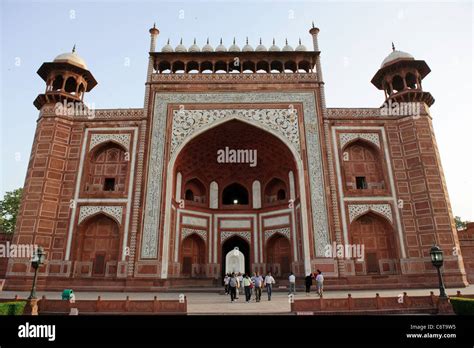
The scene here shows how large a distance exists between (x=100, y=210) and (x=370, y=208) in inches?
542

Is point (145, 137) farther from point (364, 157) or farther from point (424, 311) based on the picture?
point (424, 311)

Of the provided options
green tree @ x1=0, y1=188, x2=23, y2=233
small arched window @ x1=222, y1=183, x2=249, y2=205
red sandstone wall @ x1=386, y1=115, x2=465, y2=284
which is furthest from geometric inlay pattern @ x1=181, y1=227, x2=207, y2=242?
green tree @ x1=0, y1=188, x2=23, y2=233

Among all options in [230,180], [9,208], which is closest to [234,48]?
[230,180]

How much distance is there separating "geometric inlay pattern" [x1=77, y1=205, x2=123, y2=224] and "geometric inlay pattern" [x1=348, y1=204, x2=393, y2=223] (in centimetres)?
1173

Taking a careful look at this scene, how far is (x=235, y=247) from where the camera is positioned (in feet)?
63.3

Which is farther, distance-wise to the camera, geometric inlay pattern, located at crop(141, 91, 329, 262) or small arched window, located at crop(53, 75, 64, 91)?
small arched window, located at crop(53, 75, 64, 91)

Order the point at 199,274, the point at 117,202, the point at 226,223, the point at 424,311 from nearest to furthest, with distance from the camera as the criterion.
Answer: the point at 424,311 → the point at 117,202 → the point at 199,274 → the point at 226,223

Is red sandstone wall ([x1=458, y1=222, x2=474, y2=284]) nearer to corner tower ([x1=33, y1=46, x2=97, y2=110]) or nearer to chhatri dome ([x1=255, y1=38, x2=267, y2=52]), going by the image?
chhatri dome ([x1=255, y1=38, x2=267, y2=52])

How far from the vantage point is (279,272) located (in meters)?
17.9

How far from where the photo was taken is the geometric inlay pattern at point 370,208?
15.7m

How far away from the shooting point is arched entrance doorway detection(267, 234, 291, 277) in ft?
58.7

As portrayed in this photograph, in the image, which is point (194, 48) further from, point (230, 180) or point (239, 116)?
point (230, 180)
